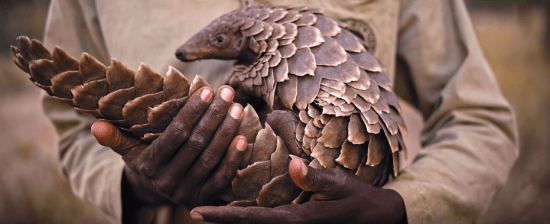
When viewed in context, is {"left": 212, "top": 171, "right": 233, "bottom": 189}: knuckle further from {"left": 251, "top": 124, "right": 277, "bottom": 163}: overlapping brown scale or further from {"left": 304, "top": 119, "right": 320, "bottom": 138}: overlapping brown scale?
{"left": 304, "top": 119, "right": 320, "bottom": 138}: overlapping brown scale

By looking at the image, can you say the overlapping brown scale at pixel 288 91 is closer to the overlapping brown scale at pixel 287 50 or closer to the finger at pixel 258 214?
the overlapping brown scale at pixel 287 50

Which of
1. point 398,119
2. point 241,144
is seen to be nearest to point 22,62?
point 241,144

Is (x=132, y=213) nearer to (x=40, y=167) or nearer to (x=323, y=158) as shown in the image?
(x=323, y=158)

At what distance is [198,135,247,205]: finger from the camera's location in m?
0.66

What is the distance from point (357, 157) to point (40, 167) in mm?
3087

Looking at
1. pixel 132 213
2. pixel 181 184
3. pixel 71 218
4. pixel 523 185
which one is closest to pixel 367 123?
pixel 181 184

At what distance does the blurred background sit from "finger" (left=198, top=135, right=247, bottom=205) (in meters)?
2.46

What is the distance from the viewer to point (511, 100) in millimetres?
3402

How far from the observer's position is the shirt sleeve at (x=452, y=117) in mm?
1012

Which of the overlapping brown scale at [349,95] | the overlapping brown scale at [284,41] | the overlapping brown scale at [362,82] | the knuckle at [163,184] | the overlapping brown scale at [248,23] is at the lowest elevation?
the knuckle at [163,184]

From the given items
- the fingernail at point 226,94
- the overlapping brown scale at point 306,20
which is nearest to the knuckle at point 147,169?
the fingernail at point 226,94

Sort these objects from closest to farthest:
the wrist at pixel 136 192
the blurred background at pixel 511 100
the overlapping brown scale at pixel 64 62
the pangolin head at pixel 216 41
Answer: the overlapping brown scale at pixel 64 62
the pangolin head at pixel 216 41
the wrist at pixel 136 192
the blurred background at pixel 511 100

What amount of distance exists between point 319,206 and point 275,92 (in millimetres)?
237

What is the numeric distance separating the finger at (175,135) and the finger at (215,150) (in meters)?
0.04
